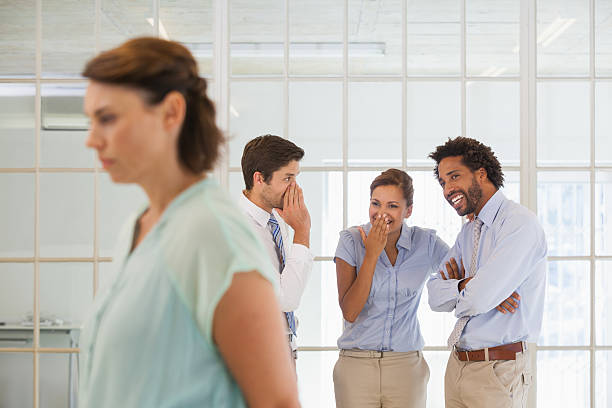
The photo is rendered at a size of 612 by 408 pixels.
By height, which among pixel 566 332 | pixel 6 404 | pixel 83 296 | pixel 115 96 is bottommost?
pixel 6 404

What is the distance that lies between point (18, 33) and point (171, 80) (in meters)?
3.15

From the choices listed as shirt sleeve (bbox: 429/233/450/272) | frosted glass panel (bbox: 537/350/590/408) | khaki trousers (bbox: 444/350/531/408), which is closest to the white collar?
shirt sleeve (bbox: 429/233/450/272)

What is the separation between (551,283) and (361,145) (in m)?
1.51

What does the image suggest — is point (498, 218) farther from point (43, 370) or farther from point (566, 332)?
point (43, 370)

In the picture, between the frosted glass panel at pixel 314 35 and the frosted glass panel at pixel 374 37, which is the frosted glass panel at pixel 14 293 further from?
the frosted glass panel at pixel 374 37

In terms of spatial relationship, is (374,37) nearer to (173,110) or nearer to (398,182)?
(398,182)

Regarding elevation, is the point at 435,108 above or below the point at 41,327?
above

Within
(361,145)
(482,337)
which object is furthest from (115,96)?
(361,145)

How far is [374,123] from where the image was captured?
354 cm

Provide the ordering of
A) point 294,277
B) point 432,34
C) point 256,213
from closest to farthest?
1. point 294,277
2. point 256,213
3. point 432,34

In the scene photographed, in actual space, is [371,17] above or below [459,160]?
above

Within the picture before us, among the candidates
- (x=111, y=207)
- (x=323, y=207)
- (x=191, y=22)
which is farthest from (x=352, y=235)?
(x=191, y=22)

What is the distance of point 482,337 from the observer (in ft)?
9.01

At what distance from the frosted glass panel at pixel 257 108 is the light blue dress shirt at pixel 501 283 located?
4.33ft
